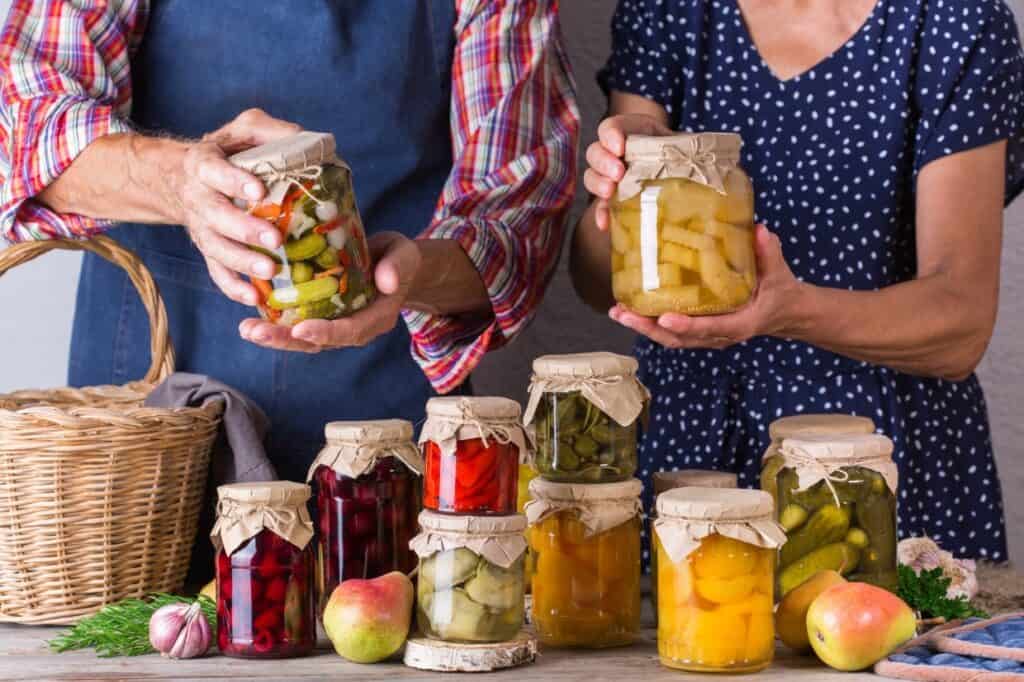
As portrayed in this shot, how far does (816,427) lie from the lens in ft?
4.25

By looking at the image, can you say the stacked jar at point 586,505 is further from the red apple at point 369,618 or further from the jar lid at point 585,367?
the red apple at point 369,618

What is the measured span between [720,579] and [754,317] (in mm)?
412

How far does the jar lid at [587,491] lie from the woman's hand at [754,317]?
0.19 m

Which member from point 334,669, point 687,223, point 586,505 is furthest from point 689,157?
point 334,669

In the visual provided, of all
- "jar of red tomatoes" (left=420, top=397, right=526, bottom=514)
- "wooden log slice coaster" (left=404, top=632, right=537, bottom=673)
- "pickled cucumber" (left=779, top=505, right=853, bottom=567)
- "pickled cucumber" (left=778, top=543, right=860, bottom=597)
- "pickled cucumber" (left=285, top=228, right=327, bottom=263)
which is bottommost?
"wooden log slice coaster" (left=404, top=632, right=537, bottom=673)

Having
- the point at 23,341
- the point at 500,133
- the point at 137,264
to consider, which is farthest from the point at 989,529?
the point at 23,341

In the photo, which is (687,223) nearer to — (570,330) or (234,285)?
(234,285)

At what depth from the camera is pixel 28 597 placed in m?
1.35

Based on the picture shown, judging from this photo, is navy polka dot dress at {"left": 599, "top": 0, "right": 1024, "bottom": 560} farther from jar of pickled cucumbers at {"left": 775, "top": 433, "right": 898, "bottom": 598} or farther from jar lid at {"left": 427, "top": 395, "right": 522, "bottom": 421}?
jar lid at {"left": 427, "top": 395, "right": 522, "bottom": 421}

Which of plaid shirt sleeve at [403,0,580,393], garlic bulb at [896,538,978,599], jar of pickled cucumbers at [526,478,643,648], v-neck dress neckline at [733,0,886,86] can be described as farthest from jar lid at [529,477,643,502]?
v-neck dress neckline at [733,0,886,86]

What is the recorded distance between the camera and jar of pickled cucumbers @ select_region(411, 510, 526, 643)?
1.15 meters

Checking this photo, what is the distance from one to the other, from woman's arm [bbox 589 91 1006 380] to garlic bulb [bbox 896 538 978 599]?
276 mm

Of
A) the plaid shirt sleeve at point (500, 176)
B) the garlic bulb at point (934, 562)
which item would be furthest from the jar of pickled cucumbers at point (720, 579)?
the plaid shirt sleeve at point (500, 176)

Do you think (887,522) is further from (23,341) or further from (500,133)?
(23,341)
